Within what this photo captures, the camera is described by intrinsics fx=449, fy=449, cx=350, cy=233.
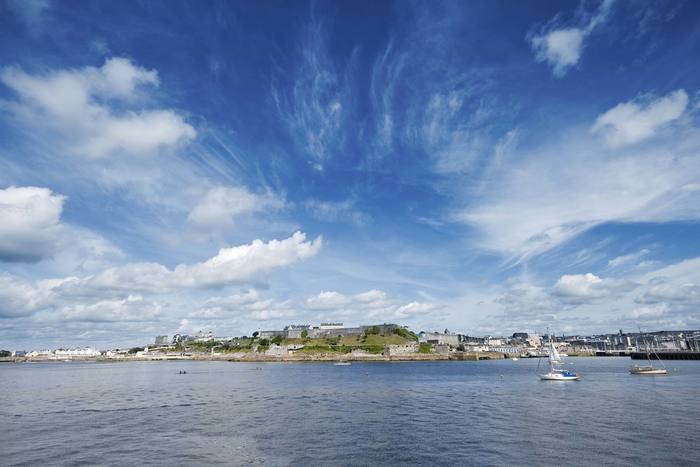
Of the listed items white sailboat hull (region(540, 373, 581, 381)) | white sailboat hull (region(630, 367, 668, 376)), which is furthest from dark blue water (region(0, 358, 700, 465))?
white sailboat hull (region(630, 367, 668, 376))

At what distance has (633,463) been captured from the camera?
30750 mm

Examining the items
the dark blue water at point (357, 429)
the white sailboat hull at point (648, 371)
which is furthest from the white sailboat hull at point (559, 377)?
the white sailboat hull at point (648, 371)

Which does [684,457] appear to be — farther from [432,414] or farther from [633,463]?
[432,414]

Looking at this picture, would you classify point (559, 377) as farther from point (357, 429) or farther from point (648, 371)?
point (357, 429)

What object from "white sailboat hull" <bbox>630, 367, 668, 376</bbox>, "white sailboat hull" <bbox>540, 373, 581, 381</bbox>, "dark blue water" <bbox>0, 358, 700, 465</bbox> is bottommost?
"dark blue water" <bbox>0, 358, 700, 465</bbox>

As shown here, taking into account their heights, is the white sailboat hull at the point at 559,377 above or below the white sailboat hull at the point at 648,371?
below

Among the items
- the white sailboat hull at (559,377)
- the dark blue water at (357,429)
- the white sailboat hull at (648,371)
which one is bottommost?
the dark blue water at (357,429)

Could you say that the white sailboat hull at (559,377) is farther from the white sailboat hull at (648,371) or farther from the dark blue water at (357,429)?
the white sailboat hull at (648,371)

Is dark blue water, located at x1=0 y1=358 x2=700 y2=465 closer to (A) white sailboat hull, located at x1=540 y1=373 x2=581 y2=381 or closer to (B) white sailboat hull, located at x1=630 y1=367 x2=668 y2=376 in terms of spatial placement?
(A) white sailboat hull, located at x1=540 y1=373 x2=581 y2=381

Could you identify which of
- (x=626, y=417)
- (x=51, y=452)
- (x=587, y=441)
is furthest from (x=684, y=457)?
(x=51, y=452)

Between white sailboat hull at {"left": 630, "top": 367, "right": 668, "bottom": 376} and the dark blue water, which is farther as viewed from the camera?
white sailboat hull at {"left": 630, "top": 367, "right": 668, "bottom": 376}

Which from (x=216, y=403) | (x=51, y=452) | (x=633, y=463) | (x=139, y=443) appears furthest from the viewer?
(x=216, y=403)

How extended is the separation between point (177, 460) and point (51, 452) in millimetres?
11391

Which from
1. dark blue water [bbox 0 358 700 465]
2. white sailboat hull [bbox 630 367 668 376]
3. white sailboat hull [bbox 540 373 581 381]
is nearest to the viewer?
dark blue water [bbox 0 358 700 465]
